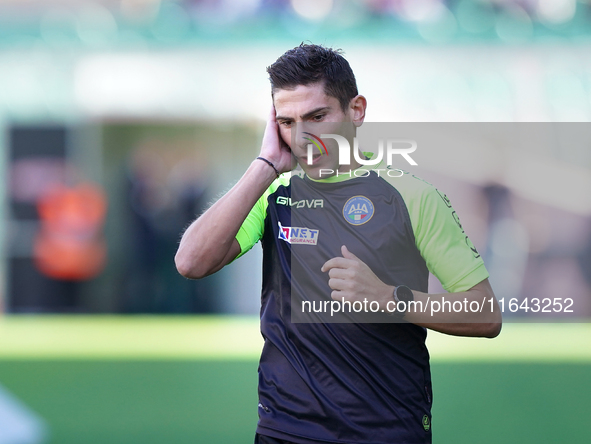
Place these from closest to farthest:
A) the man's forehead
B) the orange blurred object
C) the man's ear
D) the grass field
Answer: the man's forehead, the man's ear, the grass field, the orange blurred object

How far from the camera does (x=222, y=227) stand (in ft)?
7.91

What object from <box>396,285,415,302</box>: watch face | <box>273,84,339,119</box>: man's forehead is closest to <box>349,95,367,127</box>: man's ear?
<box>273,84,339,119</box>: man's forehead

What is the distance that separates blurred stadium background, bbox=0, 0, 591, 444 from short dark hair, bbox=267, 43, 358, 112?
19.4 feet

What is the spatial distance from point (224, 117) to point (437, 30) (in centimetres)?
329

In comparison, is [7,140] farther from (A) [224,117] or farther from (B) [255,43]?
(B) [255,43]

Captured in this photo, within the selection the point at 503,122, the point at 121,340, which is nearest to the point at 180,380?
the point at 121,340

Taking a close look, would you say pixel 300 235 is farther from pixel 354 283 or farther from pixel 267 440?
pixel 267 440

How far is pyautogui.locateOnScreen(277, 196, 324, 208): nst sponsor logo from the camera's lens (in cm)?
253

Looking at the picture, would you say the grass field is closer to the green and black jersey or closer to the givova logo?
the green and black jersey

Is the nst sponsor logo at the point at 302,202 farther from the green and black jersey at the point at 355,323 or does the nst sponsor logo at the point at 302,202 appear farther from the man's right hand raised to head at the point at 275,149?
the man's right hand raised to head at the point at 275,149

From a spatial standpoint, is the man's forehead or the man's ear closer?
the man's forehead

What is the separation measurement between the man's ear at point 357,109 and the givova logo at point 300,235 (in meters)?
0.45

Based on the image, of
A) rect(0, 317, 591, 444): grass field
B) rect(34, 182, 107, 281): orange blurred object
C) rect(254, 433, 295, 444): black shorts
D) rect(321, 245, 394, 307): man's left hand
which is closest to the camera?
rect(321, 245, 394, 307): man's left hand

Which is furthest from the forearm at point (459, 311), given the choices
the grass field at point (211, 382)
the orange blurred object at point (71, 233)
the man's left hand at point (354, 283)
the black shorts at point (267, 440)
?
the orange blurred object at point (71, 233)
